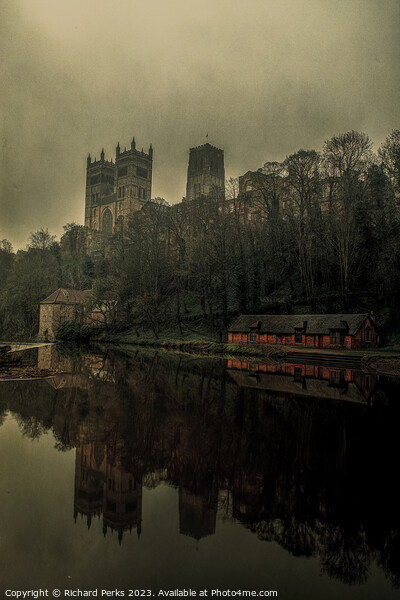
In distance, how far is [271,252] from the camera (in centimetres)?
3647

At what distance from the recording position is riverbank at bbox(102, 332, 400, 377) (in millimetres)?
21141

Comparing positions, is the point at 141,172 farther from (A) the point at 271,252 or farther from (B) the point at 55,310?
(A) the point at 271,252

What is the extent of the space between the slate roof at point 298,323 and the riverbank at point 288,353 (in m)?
1.76

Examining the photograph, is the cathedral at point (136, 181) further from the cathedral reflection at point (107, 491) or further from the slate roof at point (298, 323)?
the cathedral reflection at point (107, 491)

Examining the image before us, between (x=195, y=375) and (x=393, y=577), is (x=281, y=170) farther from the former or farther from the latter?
(x=393, y=577)

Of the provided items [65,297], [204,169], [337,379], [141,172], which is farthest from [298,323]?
[141,172]

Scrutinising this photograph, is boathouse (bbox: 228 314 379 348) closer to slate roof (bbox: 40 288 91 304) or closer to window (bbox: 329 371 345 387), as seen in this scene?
window (bbox: 329 371 345 387)

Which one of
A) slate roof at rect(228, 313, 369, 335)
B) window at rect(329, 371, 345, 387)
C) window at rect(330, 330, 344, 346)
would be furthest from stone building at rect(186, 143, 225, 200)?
window at rect(329, 371, 345, 387)

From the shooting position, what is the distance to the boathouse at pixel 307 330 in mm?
27031

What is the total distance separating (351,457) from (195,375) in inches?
402

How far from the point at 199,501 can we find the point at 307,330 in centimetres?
2549

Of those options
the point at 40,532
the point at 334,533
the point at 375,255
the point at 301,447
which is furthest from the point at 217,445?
the point at 375,255

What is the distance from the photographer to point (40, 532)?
4082 millimetres

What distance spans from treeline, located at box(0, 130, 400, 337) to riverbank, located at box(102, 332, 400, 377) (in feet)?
11.6
